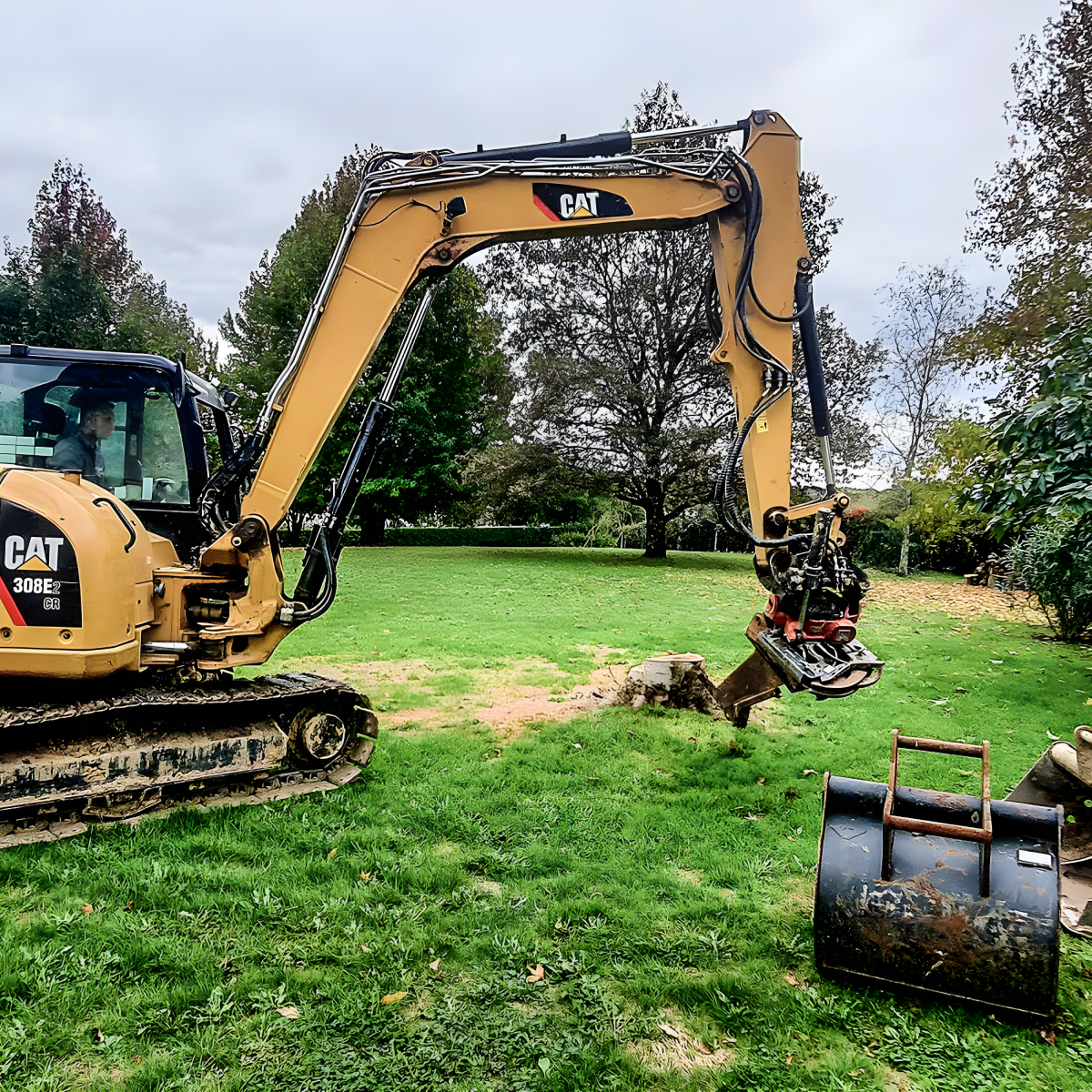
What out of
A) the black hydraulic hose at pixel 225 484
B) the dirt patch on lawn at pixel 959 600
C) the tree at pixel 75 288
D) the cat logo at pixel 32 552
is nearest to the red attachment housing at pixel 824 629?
the black hydraulic hose at pixel 225 484

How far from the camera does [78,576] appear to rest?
4.26 m

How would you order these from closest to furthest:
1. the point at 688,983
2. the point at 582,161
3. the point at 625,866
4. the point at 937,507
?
1. the point at 688,983
2. the point at 625,866
3. the point at 582,161
4. the point at 937,507

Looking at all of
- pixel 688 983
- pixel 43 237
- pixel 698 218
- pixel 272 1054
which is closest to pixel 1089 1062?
pixel 688 983

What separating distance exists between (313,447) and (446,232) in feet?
5.87

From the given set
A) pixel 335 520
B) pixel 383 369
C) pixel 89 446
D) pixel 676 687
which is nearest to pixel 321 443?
pixel 335 520

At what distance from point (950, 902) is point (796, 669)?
1742mm

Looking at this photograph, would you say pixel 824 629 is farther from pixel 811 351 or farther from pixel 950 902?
pixel 950 902

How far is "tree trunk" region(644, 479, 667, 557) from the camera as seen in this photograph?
2253cm

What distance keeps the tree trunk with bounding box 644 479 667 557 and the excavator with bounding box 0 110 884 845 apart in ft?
55.6

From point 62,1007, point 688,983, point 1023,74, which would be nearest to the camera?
point 62,1007

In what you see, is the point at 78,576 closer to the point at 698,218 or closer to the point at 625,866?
the point at 625,866

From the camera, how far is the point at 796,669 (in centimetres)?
454

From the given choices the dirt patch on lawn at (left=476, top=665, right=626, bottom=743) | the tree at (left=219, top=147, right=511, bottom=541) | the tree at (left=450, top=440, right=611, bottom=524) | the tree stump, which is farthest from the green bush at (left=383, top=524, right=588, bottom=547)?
the tree stump

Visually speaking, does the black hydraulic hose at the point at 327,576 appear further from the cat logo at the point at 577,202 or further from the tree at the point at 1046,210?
the tree at the point at 1046,210
